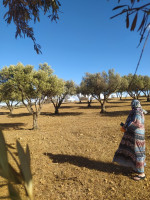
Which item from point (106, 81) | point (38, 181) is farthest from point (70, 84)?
point (38, 181)

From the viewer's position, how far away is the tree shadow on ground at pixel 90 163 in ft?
13.6

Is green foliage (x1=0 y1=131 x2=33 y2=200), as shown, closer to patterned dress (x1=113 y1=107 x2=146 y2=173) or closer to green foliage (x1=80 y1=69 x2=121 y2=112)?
patterned dress (x1=113 y1=107 x2=146 y2=173)

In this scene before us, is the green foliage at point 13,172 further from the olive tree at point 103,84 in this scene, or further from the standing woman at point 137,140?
the olive tree at point 103,84

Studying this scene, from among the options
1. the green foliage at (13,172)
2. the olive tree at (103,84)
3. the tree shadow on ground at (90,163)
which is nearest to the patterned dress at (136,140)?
the tree shadow on ground at (90,163)

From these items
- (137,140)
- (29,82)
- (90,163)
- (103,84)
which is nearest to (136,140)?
(137,140)

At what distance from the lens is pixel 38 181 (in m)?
3.63

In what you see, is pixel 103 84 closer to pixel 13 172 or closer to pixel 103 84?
pixel 103 84

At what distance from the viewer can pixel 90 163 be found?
4.66 m

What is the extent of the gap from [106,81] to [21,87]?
15363 mm

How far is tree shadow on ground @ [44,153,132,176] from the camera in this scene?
415 cm

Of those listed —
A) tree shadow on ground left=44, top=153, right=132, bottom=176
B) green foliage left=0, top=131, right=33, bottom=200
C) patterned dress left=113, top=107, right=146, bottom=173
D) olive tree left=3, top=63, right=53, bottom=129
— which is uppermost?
olive tree left=3, top=63, right=53, bottom=129

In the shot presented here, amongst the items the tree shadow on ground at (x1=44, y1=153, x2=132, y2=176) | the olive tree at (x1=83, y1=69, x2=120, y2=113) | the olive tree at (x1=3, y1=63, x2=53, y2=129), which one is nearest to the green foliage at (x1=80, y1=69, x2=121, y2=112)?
the olive tree at (x1=83, y1=69, x2=120, y2=113)

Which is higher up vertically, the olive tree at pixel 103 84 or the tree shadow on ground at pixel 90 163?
the olive tree at pixel 103 84

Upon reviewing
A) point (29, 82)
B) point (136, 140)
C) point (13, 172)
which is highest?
point (29, 82)
